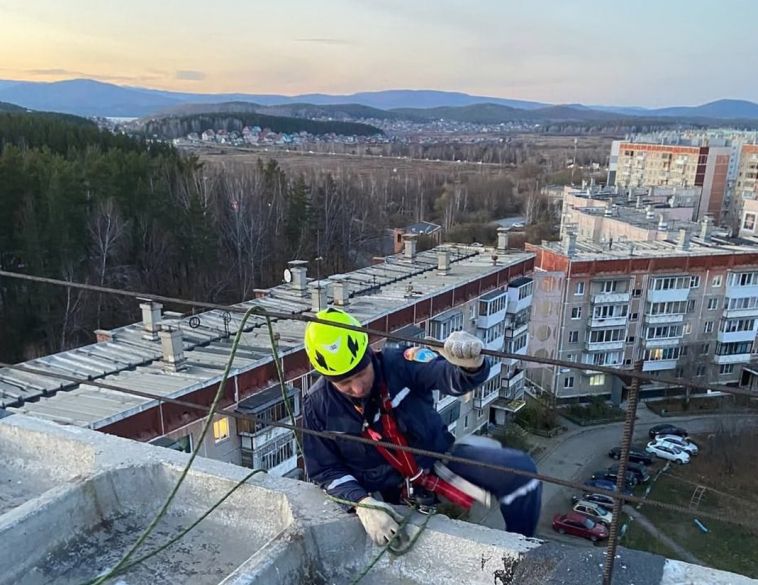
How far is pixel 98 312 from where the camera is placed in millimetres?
19172

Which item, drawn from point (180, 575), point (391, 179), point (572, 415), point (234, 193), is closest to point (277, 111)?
point (391, 179)

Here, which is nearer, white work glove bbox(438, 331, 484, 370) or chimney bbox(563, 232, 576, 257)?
white work glove bbox(438, 331, 484, 370)

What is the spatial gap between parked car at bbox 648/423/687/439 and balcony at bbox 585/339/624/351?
3065 millimetres

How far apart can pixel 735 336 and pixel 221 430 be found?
19680 millimetres

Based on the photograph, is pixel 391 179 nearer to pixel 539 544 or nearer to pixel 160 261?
pixel 160 261

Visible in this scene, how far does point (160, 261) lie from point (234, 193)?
18.5 feet

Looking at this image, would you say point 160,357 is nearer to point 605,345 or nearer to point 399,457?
point 399,457

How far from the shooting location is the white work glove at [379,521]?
7.39 ft

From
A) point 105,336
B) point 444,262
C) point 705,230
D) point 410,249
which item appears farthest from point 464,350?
point 705,230

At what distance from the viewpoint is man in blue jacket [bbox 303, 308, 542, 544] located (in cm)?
247

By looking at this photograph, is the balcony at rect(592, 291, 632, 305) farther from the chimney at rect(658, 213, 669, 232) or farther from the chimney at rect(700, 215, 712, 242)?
the chimney at rect(700, 215, 712, 242)

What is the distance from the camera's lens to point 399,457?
2607mm

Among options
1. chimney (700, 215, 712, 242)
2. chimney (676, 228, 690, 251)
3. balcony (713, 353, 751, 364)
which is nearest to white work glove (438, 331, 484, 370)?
chimney (676, 228, 690, 251)

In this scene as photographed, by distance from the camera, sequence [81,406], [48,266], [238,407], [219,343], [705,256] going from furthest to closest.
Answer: [705,256] < [48,266] < [219,343] < [238,407] < [81,406]
